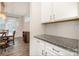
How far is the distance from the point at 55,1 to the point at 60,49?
766mm

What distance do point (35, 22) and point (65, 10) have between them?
51cm

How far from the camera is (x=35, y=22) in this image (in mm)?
1787

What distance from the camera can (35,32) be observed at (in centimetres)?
183

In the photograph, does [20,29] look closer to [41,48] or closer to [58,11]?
[41,48]

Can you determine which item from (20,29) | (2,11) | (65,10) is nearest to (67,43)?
(65,10)

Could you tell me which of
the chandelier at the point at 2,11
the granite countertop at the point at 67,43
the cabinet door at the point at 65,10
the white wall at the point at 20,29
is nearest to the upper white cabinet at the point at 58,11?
the cabinet door at the point at 65,10

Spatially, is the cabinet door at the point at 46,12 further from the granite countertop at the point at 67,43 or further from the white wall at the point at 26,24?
the granite countertop at the point at 67,43

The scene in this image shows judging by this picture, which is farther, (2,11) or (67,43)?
(2,11)

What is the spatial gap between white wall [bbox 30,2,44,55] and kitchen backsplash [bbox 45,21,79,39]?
0.25m

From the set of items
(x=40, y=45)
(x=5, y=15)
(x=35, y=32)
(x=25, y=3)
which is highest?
(x=25, y=3)

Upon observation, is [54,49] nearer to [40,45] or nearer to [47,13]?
[40,45]

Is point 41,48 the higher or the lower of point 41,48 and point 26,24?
the lower

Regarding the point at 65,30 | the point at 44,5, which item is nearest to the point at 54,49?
the point at 65,30

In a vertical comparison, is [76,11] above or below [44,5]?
below
